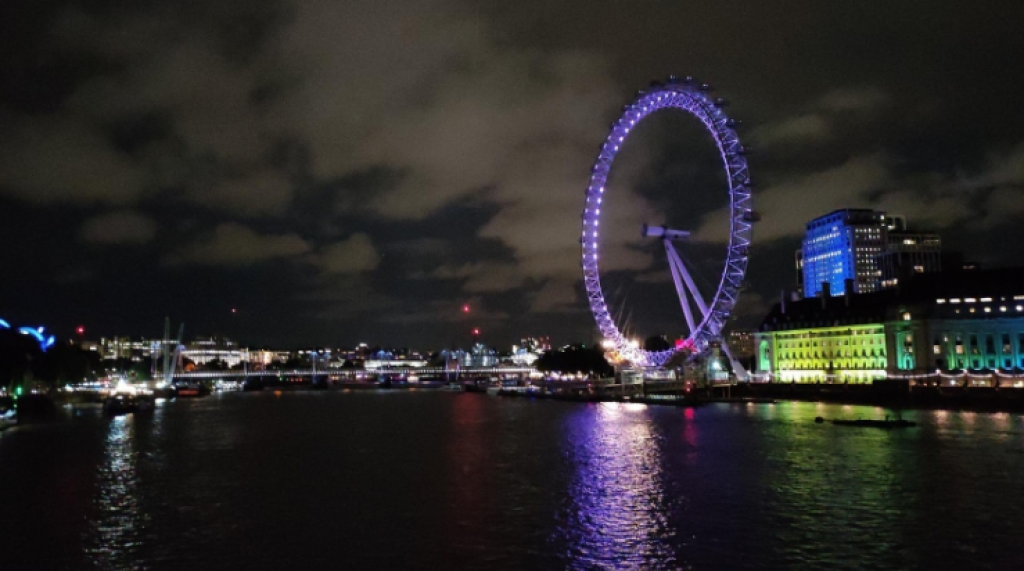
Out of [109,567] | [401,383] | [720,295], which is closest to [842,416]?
[720,295]

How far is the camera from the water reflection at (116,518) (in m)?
18.3

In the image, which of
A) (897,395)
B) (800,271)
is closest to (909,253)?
(800,271)

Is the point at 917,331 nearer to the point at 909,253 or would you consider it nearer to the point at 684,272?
the point at 684,272

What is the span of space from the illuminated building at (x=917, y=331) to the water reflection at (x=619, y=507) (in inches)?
2069

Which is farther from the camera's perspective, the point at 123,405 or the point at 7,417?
the point at 123,405

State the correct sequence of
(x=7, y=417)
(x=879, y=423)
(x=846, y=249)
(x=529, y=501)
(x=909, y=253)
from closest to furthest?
1. (x=529, y=501)
2. (x=879, y=423)
3. (x=7, y=417)
4. (x=909, y=253)
5. (x=846, y=249)

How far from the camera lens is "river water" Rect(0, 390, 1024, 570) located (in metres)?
17.8

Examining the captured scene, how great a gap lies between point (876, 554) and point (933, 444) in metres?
22.3

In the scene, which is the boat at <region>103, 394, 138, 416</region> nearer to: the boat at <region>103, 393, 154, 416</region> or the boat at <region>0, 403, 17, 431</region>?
the boat at <region>103, 393, 154, 416</region>

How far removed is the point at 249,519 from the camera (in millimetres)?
22094

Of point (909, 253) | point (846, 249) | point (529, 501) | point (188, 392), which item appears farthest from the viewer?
point (846, 249)

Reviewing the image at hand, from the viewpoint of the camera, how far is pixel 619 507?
22.7m

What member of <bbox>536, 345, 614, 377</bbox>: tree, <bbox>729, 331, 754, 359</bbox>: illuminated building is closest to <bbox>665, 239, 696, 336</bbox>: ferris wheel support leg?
<bbox>536, 345, 614, 377</bbox>: tree

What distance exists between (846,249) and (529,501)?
450ft
